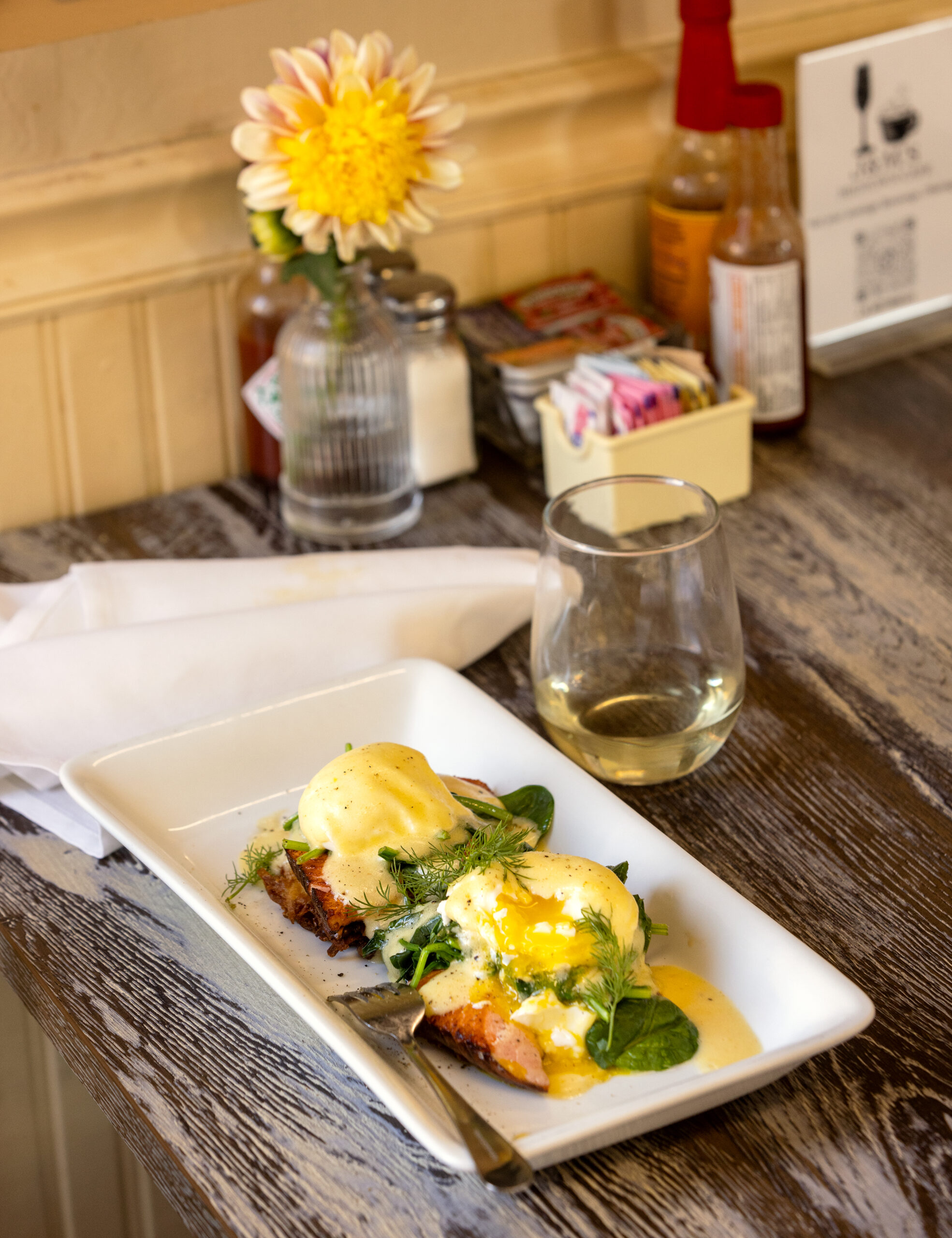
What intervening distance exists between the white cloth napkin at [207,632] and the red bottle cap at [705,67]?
0.44m

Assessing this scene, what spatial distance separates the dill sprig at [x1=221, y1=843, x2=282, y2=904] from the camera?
754 mm

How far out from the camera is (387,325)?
1.11 meters

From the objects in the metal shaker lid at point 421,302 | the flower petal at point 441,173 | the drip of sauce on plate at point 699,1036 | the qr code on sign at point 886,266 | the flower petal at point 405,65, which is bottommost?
the drip of sauce on plate at point 699,1036

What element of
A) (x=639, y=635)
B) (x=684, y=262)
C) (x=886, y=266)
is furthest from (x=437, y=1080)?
(x=886, y=266)

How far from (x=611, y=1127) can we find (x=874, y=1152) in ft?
0.41

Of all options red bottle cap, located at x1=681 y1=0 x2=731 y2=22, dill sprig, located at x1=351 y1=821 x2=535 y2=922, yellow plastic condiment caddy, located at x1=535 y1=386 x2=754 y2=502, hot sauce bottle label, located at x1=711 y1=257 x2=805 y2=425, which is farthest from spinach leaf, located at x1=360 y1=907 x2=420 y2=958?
red bottle cap, located at x1=681 y1=0 x2=731 y2=22

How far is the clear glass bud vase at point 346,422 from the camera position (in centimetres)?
108

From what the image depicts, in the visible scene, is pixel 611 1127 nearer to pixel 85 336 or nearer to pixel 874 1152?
pixel 874 1152

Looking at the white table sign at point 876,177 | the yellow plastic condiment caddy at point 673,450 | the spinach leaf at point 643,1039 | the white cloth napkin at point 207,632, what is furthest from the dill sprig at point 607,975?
the white table sign at point 876,177

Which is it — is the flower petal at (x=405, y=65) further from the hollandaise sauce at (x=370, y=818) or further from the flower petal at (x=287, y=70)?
the hollandaise sauce at (x=370, y=818)

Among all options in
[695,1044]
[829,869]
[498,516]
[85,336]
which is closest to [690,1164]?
[695,1044]

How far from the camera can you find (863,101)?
1.33 meters

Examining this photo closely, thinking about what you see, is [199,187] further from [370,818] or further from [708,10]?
[370,818]

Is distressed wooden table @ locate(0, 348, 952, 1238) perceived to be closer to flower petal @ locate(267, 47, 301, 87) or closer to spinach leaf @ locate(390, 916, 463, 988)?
spinach leaf @ locate(390, 916, 463, 988)
